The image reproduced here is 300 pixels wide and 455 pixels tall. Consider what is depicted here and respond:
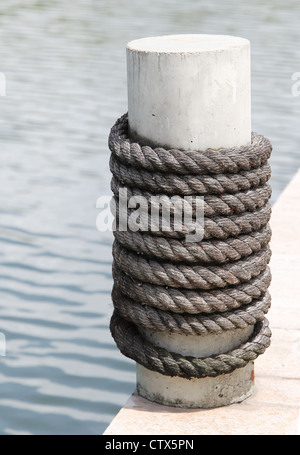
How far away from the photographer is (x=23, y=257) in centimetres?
566

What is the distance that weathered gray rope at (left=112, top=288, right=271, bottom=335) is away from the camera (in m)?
2.99

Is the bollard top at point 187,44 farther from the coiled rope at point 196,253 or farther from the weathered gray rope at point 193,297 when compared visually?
the weathered gray rope at point 193,297

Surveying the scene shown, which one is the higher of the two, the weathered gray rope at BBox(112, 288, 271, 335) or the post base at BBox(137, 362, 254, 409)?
the weathered gray rope at BBox(112, 288, 271, 335)

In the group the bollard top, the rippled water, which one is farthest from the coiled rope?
the rippled water

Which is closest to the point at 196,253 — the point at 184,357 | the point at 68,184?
the point at 184,357

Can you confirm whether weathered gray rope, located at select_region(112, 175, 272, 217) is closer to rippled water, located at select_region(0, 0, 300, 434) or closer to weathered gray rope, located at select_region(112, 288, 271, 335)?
weathered gray rope, located at select_region(112, 288, 271, 335)

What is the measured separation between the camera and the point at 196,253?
290cm

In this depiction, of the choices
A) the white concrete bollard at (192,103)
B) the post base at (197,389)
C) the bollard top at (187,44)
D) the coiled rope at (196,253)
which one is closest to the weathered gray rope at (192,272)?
the coiled rope at (196,253)

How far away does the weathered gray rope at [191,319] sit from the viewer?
2.99 meters

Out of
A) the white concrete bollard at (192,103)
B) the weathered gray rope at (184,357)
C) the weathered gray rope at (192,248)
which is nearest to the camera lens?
the white concrete bollard at (192,103)

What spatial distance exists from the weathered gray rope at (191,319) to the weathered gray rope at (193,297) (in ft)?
0.10

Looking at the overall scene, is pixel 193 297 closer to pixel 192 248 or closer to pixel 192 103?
pixel 192 248
